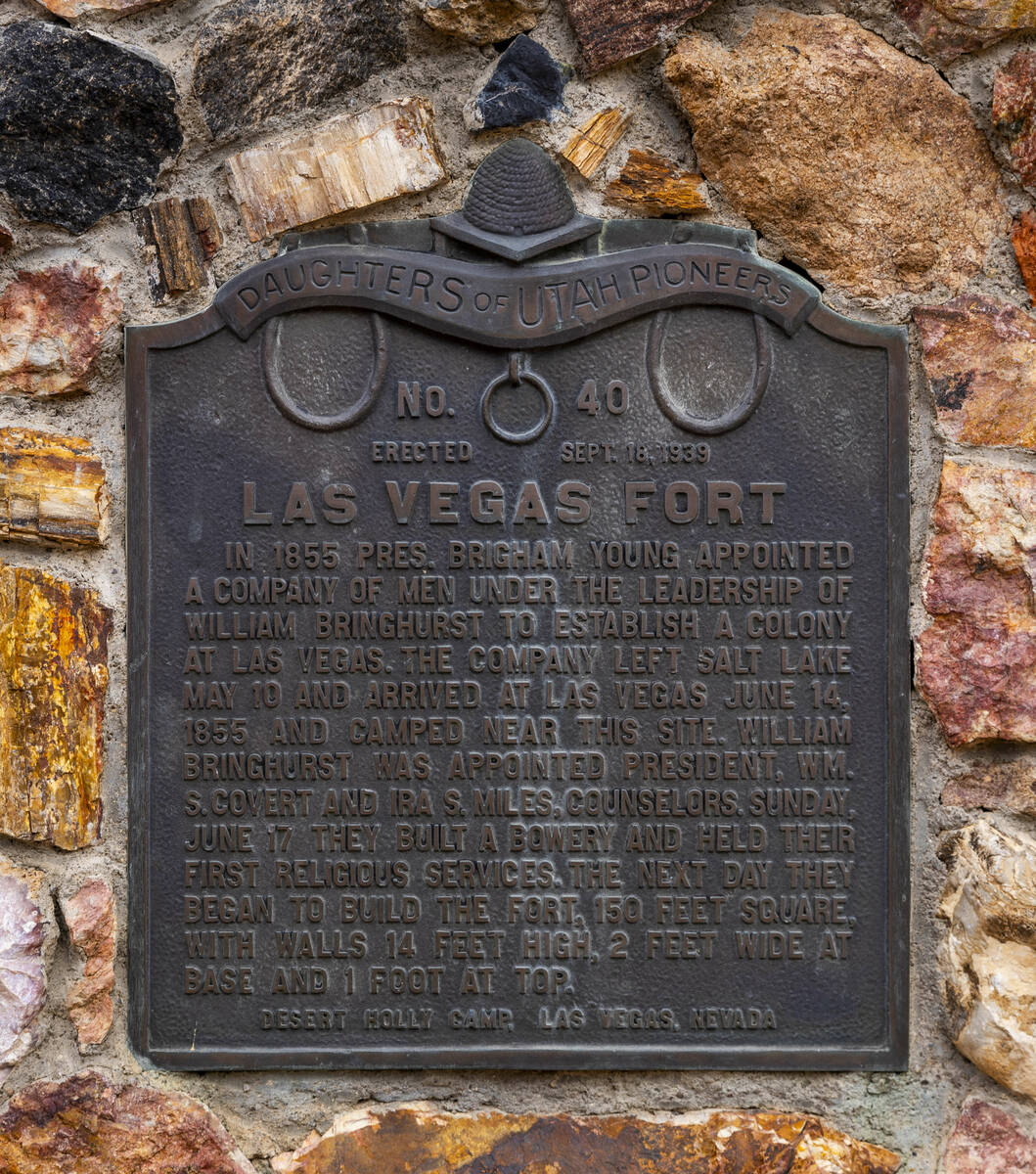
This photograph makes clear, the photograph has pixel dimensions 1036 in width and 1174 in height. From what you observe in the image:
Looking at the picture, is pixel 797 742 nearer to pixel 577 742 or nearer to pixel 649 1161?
pixel 577 742

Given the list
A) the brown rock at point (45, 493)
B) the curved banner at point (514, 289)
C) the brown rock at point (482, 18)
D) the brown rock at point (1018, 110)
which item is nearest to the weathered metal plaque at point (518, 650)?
the curved banner at point (514, 289)

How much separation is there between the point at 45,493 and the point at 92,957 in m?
0.84

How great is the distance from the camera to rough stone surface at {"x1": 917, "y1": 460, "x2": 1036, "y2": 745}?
6.59 ft

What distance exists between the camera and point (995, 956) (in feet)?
6.38

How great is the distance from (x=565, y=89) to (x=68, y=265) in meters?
0.96

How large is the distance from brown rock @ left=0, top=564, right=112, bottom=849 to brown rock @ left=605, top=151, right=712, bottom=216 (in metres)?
1.25

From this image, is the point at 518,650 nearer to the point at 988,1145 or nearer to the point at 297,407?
the point at 297,407

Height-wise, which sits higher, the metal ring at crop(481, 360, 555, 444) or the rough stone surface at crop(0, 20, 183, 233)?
the rough stone surface at crop(0, 20, 183, 233)

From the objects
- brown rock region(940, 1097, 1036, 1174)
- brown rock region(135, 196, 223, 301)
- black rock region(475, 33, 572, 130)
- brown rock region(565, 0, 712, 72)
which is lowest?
brown rock region(940, 1097, 1036, 1174)

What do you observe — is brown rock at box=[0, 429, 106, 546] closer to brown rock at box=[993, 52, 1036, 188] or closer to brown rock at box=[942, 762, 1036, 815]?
brown rock at box=[942, 762, 1036, 815]

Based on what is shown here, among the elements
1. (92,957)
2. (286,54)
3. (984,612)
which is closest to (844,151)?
Result: (984,612)

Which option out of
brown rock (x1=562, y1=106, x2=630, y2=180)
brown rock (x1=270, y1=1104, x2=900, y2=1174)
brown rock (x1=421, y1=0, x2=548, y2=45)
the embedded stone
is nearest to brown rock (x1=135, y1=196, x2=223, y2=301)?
brown rock (x1=421, y1=0, x2=548, y2=45)

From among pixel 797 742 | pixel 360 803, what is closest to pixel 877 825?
pixel 797 742

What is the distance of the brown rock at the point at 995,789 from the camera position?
6.65 feet
